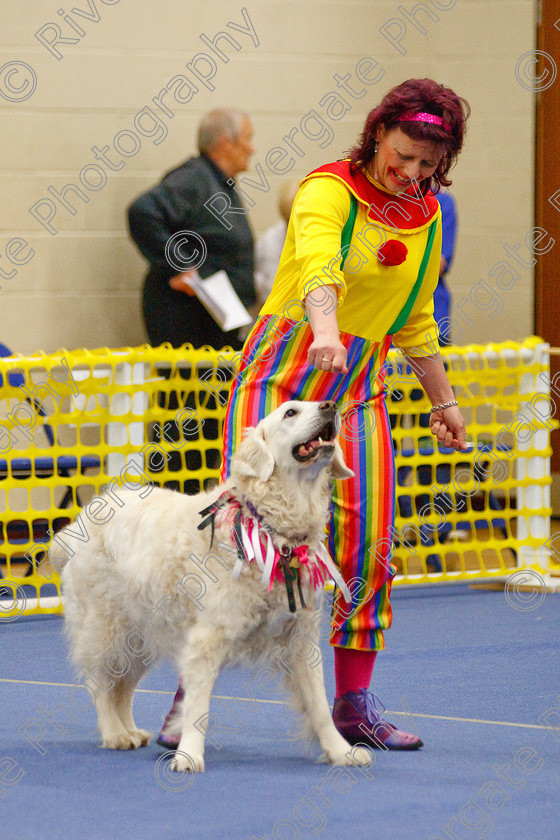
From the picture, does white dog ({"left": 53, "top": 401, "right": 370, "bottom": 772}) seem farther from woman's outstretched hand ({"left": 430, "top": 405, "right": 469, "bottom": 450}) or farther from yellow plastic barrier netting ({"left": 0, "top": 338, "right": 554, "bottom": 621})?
yellow plastic barrier netting ({"left": 0, "top": 338, "right": 554, "bottom": 621})

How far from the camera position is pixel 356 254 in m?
2.68

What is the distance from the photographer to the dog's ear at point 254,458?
105 inches

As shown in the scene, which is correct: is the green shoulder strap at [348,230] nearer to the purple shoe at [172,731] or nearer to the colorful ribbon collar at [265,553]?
the colorful ribbon collar at [265,553]

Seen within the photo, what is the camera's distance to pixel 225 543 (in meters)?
2.71

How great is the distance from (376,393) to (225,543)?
0.54 m

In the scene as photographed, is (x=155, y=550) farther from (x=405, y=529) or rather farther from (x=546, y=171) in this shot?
(x=546, y=171)

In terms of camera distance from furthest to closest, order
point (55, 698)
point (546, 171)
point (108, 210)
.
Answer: point (546, 171)
point (108, 210)
point (55, 698)

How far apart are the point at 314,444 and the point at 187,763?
78 centimetres

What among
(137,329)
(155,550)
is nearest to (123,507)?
(155,550)

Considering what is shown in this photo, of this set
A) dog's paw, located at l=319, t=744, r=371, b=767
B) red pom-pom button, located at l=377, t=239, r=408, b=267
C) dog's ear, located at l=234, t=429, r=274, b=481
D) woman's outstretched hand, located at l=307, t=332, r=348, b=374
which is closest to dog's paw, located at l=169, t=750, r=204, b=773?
dog's paw, located at l=319, t=744, r=371, b=767

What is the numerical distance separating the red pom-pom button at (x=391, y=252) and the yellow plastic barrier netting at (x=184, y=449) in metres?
2.09

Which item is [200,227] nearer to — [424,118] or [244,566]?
[424,118]

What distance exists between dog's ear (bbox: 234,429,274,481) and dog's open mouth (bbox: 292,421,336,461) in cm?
6

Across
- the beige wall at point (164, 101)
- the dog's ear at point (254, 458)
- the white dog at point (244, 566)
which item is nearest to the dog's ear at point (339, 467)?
the white dog at point (244, 566)
